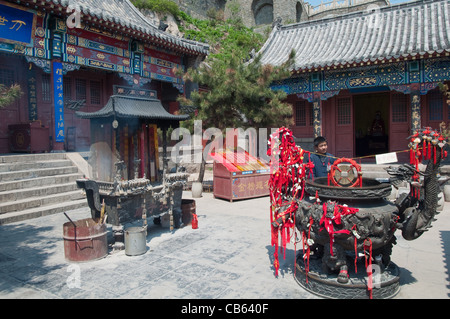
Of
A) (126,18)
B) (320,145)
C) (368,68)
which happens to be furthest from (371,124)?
(320,145)

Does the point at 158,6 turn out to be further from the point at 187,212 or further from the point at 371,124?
the point at 187,212

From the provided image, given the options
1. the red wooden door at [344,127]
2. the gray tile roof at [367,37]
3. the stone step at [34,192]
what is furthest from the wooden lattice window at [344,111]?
the stone step at [34,192]

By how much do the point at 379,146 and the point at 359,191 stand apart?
14779mm

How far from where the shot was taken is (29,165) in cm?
→ 891

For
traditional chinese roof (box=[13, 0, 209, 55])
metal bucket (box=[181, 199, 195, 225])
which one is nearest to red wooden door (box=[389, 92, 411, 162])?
traditional chinese roof (box=[13, 0, 209, 55])

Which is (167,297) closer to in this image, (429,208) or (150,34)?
(429,208)

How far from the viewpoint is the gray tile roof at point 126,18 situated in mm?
10552

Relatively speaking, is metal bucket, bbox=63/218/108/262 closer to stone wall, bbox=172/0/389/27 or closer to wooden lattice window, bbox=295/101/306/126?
wooden lattice window, bbox=295/101/306/126

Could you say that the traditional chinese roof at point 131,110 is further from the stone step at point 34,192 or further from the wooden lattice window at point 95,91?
the wooden lattice window at point 95,91

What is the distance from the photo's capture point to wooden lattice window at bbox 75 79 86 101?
13085 millimetres

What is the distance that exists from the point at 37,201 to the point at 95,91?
7.14 m

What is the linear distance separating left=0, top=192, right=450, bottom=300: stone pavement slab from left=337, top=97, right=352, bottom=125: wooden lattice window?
7.67m

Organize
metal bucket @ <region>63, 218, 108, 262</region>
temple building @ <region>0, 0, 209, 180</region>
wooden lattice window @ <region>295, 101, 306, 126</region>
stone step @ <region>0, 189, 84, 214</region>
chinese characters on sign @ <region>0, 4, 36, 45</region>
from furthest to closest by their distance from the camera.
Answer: wooden lattice window @ <region>295, 101, 306, 126</region>
temple building @ <region>0, 0, 209, 180</region>
chinese characters on sign @ <region>0, 4, 36, 45</region>
stone step @ <region>0, 189, 84, 214</region>
metal bucket @ <region>63, 218, 108, 262</region>

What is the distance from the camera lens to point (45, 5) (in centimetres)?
929
